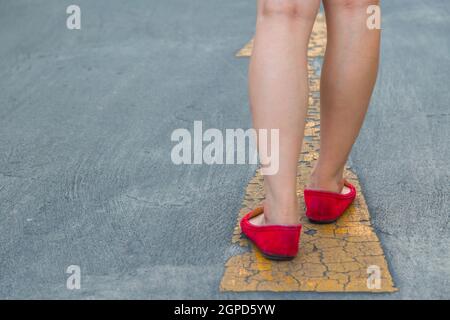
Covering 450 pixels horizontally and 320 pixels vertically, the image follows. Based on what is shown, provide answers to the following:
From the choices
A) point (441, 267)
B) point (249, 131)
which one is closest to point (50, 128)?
point (249, 131)

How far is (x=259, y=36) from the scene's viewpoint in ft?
7.23

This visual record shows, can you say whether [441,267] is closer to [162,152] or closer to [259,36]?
[259,36]

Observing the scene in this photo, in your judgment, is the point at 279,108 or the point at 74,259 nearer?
the point at 279,108

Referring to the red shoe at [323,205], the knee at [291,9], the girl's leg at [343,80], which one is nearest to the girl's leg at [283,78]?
the knee at [291,9]

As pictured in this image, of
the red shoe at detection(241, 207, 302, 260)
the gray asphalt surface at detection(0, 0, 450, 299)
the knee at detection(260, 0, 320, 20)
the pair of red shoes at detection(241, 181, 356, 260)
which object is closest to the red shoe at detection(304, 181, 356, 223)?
the pair of red shoes at detection(241, 181, 356, 260)

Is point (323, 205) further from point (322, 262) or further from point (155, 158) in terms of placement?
point (155, 158)

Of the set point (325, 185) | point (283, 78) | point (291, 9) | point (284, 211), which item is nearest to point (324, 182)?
point (325, 185)

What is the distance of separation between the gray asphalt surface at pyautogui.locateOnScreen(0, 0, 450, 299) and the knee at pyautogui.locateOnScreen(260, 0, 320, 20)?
71 centimetres

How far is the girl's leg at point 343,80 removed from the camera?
2303mm

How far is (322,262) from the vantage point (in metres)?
2.27

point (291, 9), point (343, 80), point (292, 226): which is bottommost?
point (292, 226)

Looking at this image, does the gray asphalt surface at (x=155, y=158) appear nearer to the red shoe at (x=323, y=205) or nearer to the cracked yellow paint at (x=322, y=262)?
the cracked yellow paint at (x=322, y=262)

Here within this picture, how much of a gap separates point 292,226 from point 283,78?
1.36 feet

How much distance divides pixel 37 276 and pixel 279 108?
0.83 metres
